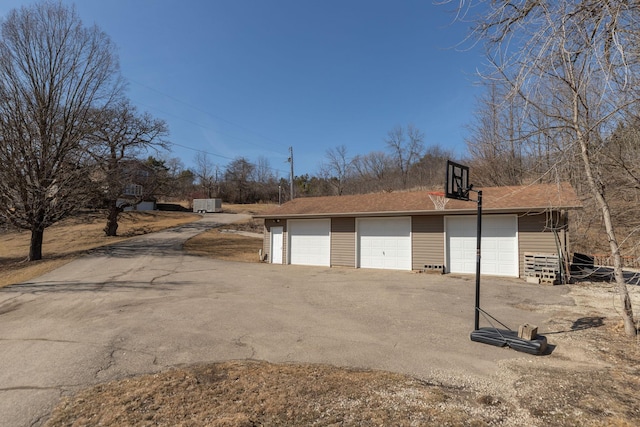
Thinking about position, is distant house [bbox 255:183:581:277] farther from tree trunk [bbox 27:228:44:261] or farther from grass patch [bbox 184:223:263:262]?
tree trunk [bbox 27:228:44:261]

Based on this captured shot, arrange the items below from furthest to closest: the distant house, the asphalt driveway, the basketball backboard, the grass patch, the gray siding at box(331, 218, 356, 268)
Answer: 1. the grass patch
2. the gray siding at box(331, 218, 356, 268)
3. the distant house
4. the basketball backboard
5. the asphalt driveway

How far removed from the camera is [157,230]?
29844mm

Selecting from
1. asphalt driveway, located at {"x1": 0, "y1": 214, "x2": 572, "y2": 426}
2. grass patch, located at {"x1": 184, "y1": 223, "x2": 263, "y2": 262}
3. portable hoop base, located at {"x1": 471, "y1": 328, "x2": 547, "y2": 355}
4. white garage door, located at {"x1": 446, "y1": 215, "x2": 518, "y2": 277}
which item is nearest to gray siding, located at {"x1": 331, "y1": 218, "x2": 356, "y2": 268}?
asphalt driveway, located at {"x1": 0, "y1": 214, "x2": 572, "y2": 426}

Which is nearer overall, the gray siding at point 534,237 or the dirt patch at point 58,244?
the gray siding at point 534,237

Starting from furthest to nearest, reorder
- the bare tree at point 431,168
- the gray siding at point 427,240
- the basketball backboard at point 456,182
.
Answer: the bare tree at point 431,168
the gray siding at point 427,240
the basketball backboard at point 456,182

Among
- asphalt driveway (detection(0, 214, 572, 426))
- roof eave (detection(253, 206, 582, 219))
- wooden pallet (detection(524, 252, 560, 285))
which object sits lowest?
asphalt driveway (detection(0, 214, 572, 426))

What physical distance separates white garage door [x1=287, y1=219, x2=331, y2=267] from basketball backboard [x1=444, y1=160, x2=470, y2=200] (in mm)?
9979

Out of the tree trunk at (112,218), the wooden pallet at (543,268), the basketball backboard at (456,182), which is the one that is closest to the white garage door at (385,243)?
the wooden pallet at (543,268)

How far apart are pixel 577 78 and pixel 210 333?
7346 mm

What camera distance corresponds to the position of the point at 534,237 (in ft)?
39.7

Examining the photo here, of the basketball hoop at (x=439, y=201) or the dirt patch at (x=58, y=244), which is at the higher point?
the basketball hoop at (x=439, y=201)

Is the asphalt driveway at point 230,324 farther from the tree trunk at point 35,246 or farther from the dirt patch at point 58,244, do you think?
the tree trunk at point 35,246

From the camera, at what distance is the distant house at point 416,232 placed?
12141mm

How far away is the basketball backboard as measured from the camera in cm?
612
